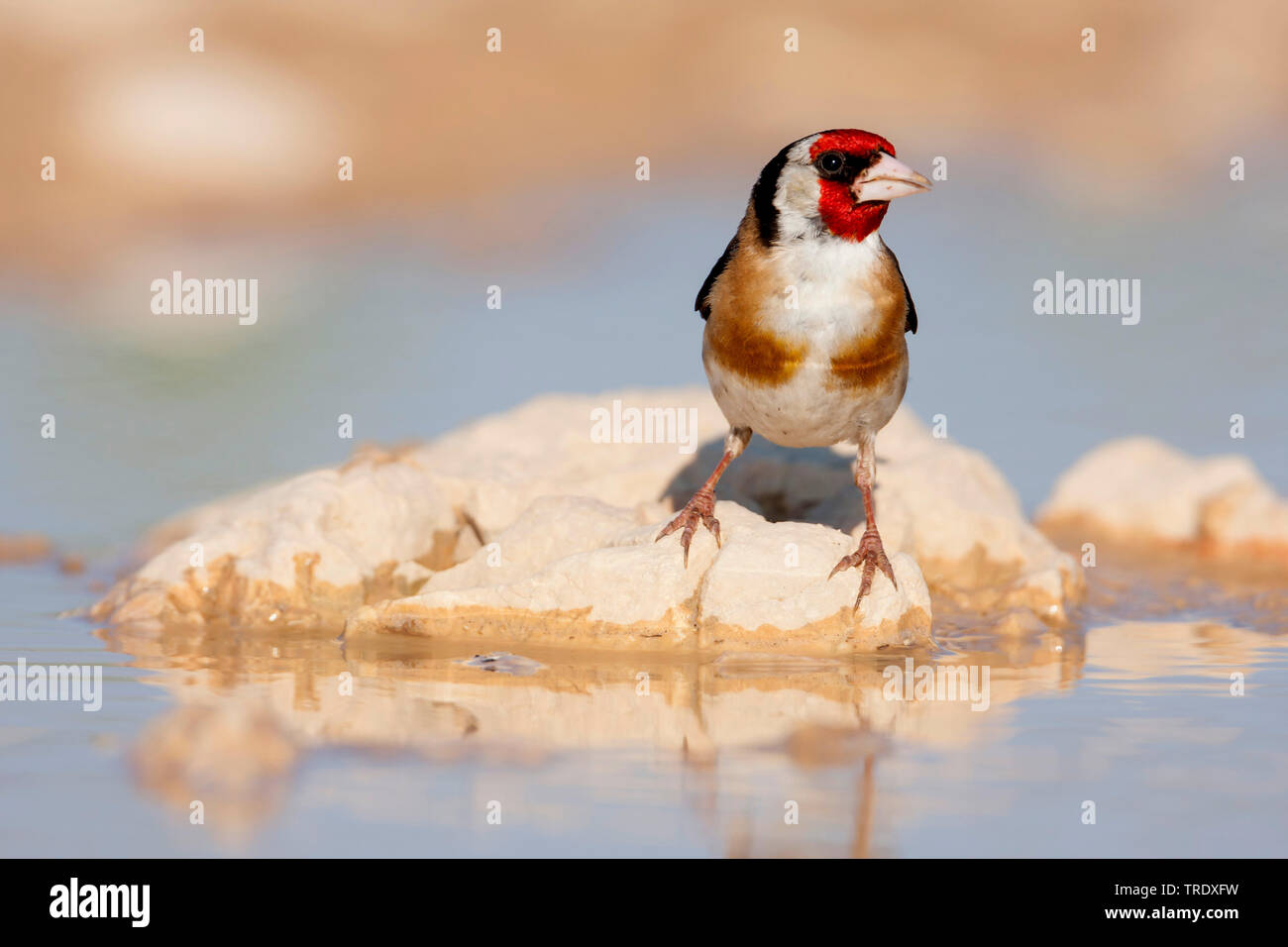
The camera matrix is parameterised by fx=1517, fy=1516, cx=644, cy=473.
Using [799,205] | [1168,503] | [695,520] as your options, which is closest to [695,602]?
[695,520]

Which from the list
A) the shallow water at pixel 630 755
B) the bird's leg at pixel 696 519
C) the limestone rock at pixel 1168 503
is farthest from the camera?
the limestone rock at pixel 1168 503

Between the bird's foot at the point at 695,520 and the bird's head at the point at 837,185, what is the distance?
3.84 ft

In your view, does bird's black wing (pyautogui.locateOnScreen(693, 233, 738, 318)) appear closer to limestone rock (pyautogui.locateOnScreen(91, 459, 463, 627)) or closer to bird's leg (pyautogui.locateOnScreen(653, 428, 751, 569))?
bird's leg (pyautogui.locateOnScreen(653, 428, 751, 569))

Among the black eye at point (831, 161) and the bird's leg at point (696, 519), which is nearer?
the black eye at point (831, 161)

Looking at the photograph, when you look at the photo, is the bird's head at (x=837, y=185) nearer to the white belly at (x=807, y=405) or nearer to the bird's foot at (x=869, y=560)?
the white belly at (x=807, y=405)

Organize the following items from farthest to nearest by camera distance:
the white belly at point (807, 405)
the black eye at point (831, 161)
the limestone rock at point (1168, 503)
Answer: the limestone rock at point (1168, 503)
the white belly at point (807, 405)
the black eye at point (831, 161)

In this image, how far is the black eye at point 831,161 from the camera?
573 cm

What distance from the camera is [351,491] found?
709 centimetres

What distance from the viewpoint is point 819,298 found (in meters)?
5.76

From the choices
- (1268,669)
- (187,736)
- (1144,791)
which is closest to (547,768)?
(187,736)

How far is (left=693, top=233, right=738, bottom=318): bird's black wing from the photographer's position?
6.37 meters

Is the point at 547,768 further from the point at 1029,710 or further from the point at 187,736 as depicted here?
the point at 1029,710

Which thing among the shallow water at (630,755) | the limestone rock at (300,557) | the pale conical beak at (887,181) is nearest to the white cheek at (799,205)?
the pale conical beak at (887,181)

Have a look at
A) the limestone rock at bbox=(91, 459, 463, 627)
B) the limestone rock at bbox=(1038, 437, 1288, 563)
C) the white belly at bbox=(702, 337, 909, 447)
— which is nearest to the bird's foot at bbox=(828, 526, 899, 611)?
the white belly at bbox=(702, 337, 909, 447)
